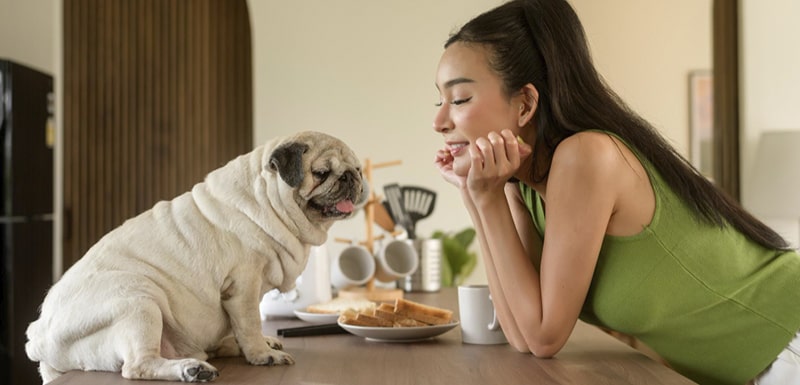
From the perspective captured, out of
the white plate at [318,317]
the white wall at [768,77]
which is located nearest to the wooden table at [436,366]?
the white plate at [318,317]

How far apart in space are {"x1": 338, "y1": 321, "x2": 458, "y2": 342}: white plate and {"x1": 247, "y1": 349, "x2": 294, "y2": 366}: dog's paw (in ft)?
0.72

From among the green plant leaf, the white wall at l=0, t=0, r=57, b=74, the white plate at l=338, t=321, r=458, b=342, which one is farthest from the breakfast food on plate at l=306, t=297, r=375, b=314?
the white wall at l=0, t=0, r=57, b=74

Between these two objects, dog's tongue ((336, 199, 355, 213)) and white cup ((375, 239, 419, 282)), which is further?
white cup ((375, 239, 419, 282))

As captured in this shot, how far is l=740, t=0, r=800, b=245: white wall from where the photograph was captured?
4.35 meters

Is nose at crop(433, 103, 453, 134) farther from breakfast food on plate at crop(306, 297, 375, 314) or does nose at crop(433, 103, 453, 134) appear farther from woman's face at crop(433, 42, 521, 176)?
breakfast food on plate at crop(306, 297, 375, 314)

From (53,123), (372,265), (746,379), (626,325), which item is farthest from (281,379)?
(53,123)

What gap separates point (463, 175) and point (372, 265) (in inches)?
35.2

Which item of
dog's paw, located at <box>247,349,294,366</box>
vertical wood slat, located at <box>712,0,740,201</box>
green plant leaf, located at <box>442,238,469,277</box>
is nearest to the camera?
dog's paw, located at <box>247,349,294,366</box>

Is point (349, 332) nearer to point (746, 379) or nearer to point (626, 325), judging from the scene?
point (626, 325)

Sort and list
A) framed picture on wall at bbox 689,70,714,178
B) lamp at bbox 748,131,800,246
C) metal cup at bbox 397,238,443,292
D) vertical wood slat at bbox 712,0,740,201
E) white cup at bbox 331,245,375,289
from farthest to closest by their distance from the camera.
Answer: framed picture on wall at bbox 689,70,714,178 < vertical wood slat at bbox 712,0,740,201 < lamp at bbox 748,131,800,246 < metal cup at bbox 397,238,443,292 < white cup at bbox 331,245,375,289

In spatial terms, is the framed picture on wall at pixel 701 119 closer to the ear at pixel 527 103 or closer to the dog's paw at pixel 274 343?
the ear at pixel 527 103

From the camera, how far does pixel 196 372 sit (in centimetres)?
112

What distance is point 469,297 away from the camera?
4.90ft

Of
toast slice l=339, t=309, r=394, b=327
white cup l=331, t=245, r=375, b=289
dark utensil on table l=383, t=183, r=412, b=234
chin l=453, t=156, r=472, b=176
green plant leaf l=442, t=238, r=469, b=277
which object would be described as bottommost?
green plant leaf l=442, t=238, r=469, b=277
